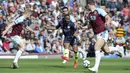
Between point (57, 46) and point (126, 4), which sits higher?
point (126, 4)

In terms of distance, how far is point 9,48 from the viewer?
26.2 meters

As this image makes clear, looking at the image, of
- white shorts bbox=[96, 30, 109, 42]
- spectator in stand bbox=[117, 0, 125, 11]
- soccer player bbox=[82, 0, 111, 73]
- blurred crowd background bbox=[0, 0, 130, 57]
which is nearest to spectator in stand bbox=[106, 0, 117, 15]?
blurred crowd background bbox=[0, 0, 130, 57]

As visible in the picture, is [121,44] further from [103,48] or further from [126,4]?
[103,48]

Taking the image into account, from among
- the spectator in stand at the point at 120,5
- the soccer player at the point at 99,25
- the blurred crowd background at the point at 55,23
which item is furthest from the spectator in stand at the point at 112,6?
the soccer player at the point at 99,25

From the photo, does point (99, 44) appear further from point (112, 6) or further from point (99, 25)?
point (112, 6)

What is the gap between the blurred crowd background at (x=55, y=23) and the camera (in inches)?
1060

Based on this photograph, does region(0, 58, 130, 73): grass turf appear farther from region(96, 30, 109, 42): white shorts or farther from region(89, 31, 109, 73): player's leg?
region(96, 30, 109, 42): white shorts

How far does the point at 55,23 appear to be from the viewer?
89.4ft

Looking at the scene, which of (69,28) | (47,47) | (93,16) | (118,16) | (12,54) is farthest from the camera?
(118,16)

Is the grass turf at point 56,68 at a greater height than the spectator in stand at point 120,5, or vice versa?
the spectator in stand at point 120,5

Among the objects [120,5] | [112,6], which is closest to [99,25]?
[112,6]

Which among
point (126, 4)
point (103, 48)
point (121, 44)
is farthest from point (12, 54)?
point (103, 48)

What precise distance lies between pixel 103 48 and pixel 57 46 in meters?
12.3

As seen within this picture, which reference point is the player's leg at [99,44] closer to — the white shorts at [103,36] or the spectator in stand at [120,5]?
the white shorts at [103,36]
